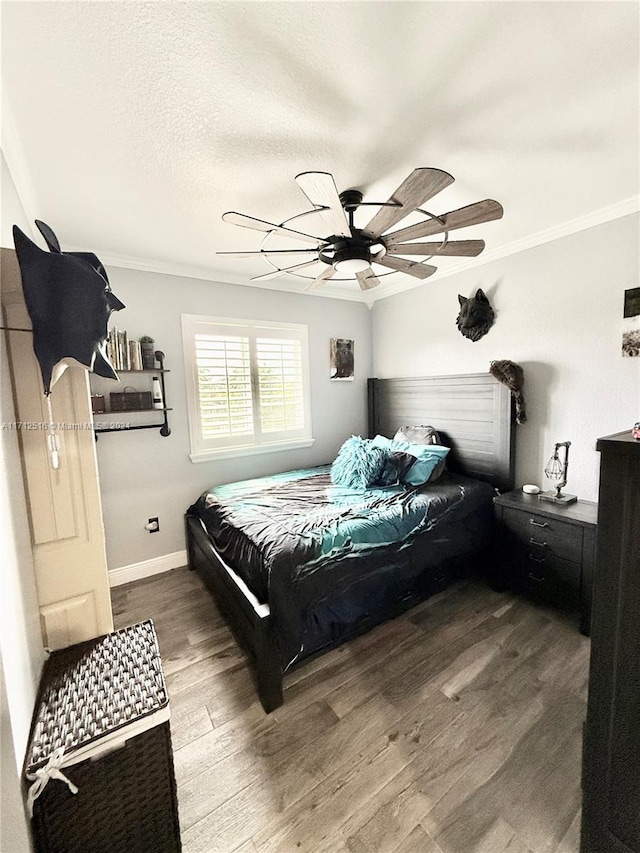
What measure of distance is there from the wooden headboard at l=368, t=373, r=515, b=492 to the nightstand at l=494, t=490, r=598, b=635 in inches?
14.7

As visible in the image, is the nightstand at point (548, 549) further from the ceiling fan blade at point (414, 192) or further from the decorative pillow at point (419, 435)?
the ceiling fan blade at point (414, 192)

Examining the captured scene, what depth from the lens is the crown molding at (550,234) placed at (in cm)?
214

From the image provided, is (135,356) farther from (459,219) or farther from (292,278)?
(459,219)

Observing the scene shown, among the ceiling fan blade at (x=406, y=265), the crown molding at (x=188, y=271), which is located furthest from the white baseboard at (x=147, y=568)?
the ceiling fan blade at (x=406, y=265)

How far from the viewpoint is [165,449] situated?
9.65ft

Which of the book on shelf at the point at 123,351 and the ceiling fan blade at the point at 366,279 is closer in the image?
the ceiling fan blade at the point at 366,279

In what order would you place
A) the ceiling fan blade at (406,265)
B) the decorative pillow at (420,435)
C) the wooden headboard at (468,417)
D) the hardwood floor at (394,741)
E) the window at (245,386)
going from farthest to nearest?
the decorative pillow at (420,435) < the window at (245,386) < the wooden headboard at (468,417) < the ceiling fan blade at (406,265) < the hardwood floor at (394,741)

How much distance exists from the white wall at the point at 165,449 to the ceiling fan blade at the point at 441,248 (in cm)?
180

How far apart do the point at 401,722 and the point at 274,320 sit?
125 inches

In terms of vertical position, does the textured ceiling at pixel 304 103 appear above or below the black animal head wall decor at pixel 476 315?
above

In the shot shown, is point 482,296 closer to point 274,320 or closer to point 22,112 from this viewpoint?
point 274,320

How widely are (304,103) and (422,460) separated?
2397mm

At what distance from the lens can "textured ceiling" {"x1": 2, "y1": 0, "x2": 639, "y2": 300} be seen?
3.36ft

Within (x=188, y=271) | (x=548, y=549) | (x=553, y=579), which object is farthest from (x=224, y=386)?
(x=553, y=579)
